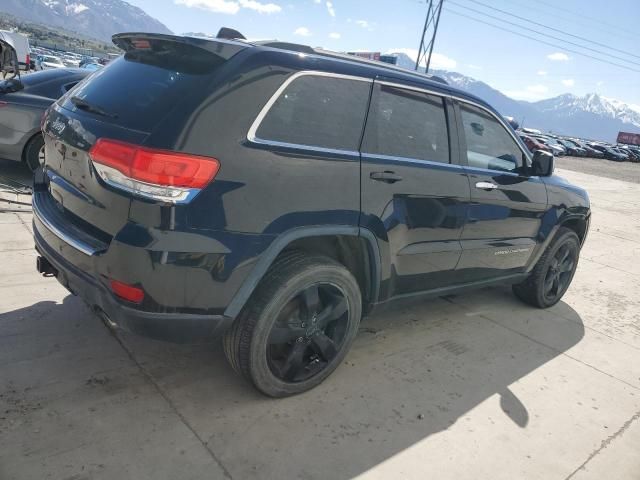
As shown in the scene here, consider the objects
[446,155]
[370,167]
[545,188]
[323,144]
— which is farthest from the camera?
[545,188]

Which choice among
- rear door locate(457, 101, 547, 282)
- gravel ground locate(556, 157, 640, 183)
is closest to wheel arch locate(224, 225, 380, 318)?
rear door locate(457, 101, 547, 282)

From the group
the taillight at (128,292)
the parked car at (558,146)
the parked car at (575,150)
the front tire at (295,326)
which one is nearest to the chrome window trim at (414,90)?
the front tire at (295,326)

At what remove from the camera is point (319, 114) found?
2652 millimetres

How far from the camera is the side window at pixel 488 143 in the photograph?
11.7 ft

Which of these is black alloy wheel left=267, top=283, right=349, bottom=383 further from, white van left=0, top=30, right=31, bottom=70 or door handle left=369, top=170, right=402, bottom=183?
white van left=0, top=30, right=31, bottom=70

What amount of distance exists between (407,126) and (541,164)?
146cm

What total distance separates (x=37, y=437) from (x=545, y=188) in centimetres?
386

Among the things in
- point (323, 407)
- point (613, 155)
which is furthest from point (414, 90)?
point (613, 155)

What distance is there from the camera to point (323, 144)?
2635 millimetres

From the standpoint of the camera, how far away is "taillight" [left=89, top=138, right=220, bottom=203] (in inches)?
85.1

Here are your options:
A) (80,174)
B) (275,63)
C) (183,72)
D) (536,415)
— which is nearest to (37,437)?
(80,174)

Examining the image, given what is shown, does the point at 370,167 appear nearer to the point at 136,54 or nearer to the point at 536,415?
the point at 136,54

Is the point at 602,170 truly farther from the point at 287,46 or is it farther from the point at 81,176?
the point at 81,176

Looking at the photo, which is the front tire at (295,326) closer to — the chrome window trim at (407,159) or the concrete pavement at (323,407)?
the concrete pavement at (323,407)
